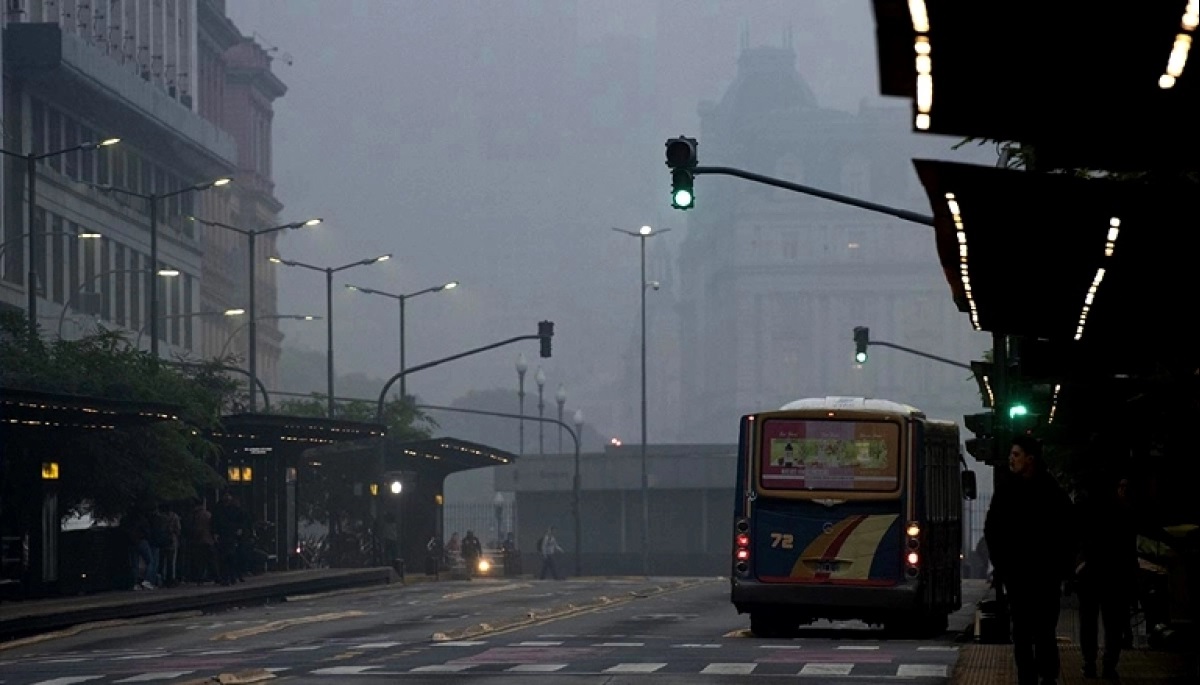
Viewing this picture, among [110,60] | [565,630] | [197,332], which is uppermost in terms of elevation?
[110,60]

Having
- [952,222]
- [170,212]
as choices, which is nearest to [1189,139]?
[952,222]

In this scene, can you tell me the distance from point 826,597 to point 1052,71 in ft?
58.9

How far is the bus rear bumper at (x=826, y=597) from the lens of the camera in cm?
2969

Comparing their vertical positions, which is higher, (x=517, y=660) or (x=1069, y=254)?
(x=1069, y=254)

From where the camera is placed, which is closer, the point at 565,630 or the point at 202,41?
the point at 565,630

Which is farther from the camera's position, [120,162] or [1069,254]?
[120,162]

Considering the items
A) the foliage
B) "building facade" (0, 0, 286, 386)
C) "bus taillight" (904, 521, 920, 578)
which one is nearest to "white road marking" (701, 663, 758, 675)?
"bus taillight" (904, 521, 920, 578)

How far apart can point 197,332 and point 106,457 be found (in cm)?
7454

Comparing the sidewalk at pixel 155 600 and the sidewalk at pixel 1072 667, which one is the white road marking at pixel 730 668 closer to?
the sidewalk at pixel 1072 667

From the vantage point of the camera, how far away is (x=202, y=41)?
131625 millimetres

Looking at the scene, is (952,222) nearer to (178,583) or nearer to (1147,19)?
(1147,19)

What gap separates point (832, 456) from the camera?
30.3 metres

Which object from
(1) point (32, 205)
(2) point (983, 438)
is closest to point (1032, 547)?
(2) point (983, 438)

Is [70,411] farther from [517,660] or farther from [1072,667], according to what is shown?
[1072,667]
